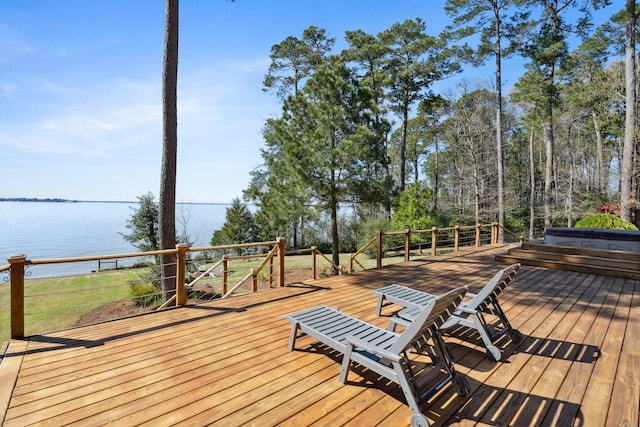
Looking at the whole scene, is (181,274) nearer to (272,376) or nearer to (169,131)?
(272,376)

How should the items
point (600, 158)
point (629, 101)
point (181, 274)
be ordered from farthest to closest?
point (600, 158)
point (629, 101)
point (181, 274)

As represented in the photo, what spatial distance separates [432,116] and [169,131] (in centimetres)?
2179

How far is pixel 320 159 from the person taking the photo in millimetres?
10844

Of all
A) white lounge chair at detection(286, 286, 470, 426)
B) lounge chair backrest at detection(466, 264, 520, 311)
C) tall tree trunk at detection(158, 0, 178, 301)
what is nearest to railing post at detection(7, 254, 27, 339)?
tall tree trunk at detection(158, 0, 178, 301)

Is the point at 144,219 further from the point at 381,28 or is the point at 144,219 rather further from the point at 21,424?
the point at 381,28

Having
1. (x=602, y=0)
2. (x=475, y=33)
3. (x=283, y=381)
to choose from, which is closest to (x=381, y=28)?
(x=475, y=33)

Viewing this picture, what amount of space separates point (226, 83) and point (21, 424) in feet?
32.6

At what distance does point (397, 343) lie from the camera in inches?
83.4

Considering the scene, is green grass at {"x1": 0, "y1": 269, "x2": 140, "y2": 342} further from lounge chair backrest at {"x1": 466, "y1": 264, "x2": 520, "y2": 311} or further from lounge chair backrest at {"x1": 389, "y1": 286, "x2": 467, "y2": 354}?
lounge chair backrest at {"x1": 466, "y1": 264, "x2": 520, "y2": 311}

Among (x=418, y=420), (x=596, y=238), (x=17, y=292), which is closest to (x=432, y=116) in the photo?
(x=596, y=238)

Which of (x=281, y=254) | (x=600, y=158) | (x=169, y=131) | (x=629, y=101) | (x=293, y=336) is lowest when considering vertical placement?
(x=293, y=336)

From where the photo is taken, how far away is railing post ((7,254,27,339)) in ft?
10.3

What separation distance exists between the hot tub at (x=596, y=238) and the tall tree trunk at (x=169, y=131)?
945cm

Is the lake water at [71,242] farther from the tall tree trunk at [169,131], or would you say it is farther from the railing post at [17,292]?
the tall tree trunk at [169,131]
